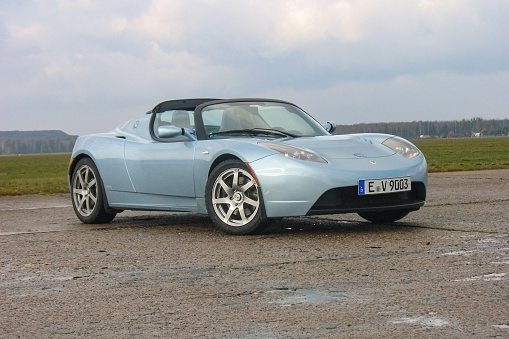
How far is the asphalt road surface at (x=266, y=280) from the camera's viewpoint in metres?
3.56

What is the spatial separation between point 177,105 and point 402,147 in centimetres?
250

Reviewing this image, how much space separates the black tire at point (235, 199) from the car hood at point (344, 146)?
0.49 m

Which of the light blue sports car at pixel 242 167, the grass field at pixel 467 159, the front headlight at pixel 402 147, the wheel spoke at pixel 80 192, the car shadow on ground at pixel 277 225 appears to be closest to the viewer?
the light blue sports car at pixel 242 167

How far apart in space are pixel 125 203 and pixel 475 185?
21.3 feet

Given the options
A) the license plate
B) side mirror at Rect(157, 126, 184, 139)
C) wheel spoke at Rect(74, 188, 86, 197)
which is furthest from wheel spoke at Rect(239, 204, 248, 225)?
wheel spoke at Rect(74, 188, 86, 197)

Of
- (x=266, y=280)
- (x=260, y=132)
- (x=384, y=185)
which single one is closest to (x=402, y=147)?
(x=384, y=185)

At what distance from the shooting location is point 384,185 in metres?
6.84

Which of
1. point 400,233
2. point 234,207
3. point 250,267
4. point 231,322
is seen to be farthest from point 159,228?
point 231,322

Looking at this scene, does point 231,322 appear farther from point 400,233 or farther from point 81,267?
point 400,233

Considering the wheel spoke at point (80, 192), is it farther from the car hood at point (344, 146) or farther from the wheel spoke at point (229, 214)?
the car hood at point (344, 146)

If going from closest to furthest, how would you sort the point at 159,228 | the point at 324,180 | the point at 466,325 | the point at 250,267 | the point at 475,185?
1. the point at 466,325
2. the point at 250,267
3. the point at 324,180
4. the point at 159,228
5. the point at 475,185

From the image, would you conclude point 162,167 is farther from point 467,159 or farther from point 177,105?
point 467,159

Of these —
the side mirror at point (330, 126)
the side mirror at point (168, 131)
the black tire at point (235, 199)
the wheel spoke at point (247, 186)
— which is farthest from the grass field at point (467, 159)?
the wheel spoke at point (247, 186)

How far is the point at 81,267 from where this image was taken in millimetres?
5523
